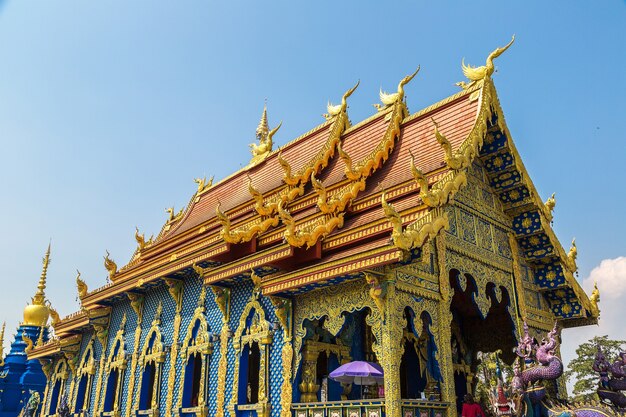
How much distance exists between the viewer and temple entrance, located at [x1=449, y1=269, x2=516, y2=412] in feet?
39.1

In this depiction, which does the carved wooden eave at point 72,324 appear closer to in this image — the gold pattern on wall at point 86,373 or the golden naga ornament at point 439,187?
the gold pattern on wall at point 86,373

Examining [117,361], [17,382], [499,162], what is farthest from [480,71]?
[17,382]

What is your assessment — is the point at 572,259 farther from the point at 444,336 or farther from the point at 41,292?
the point at 41,292

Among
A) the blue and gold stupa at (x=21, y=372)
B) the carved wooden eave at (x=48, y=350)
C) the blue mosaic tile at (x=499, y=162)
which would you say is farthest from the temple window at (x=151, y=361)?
the blue and gold stupa at (x=21, y=372)

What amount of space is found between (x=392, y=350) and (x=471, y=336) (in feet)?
19.8

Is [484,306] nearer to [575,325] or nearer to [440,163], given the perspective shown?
[440,163]

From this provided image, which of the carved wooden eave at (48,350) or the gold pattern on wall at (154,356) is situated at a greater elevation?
the carved wooden eave at (48,350)

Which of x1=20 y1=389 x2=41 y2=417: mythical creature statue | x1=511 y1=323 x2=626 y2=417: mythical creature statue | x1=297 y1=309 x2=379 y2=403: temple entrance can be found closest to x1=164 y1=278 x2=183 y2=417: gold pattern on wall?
x1=297 y1=309 x2=379 y2=403: temple entrance

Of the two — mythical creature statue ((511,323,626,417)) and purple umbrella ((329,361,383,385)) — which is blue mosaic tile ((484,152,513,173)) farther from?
purple umbrella ((329,361,383,385))

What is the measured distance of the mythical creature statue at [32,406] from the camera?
2014 cm

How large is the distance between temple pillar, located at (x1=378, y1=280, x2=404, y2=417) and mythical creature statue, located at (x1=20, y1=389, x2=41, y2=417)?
686 inches

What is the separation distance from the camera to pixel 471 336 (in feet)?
41.8

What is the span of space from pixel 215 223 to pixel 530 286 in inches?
289

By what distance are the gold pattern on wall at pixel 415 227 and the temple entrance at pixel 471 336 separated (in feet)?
12.9
